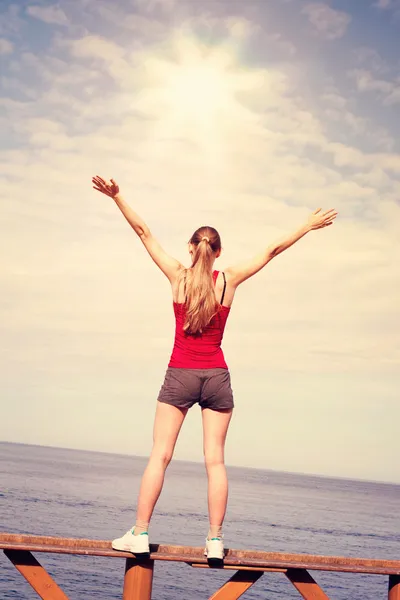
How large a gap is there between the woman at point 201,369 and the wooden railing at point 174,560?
0.21 meters

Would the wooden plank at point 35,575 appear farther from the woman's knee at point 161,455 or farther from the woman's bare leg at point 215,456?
the woman's bare leg at point 215,456

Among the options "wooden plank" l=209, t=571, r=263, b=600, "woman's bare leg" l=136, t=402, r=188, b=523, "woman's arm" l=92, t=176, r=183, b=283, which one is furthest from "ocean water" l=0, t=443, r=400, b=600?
"woman's arm" l=92, t=176, r=183, b=283

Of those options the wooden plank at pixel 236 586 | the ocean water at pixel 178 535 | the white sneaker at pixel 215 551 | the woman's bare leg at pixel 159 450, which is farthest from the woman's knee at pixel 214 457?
the ocean water at pixel 178 535

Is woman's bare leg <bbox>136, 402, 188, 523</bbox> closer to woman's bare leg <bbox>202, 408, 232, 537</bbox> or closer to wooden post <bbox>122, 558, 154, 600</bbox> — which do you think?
woman's bare leg <bbox>202, 408, 232, 537</bbox>

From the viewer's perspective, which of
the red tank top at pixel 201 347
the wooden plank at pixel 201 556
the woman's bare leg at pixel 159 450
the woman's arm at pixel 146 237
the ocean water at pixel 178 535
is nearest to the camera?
the wooden plank at pixel 201 556

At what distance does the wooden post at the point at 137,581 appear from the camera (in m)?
4.86

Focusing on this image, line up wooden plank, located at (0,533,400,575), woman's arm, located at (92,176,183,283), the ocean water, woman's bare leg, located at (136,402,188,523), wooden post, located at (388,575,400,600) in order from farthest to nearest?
1. the ocean water
2. wooden post, located at (388,575,400,600)
3. woman's arm, located at (92,176,183,283)
4. woman's bare leg, located at (136,402,188,523)
5. wooden plank, located at (0,533,400,575)

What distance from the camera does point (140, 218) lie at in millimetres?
5188

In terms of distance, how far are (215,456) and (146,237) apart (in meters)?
1.85

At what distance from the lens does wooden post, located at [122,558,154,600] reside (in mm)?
4855

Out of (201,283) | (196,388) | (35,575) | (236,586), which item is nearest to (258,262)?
(201,283)

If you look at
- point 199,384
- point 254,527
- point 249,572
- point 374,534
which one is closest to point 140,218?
point 199,384

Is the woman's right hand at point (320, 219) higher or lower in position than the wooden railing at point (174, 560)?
higher

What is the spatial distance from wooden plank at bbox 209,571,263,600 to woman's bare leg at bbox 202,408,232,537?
0.49 meters
